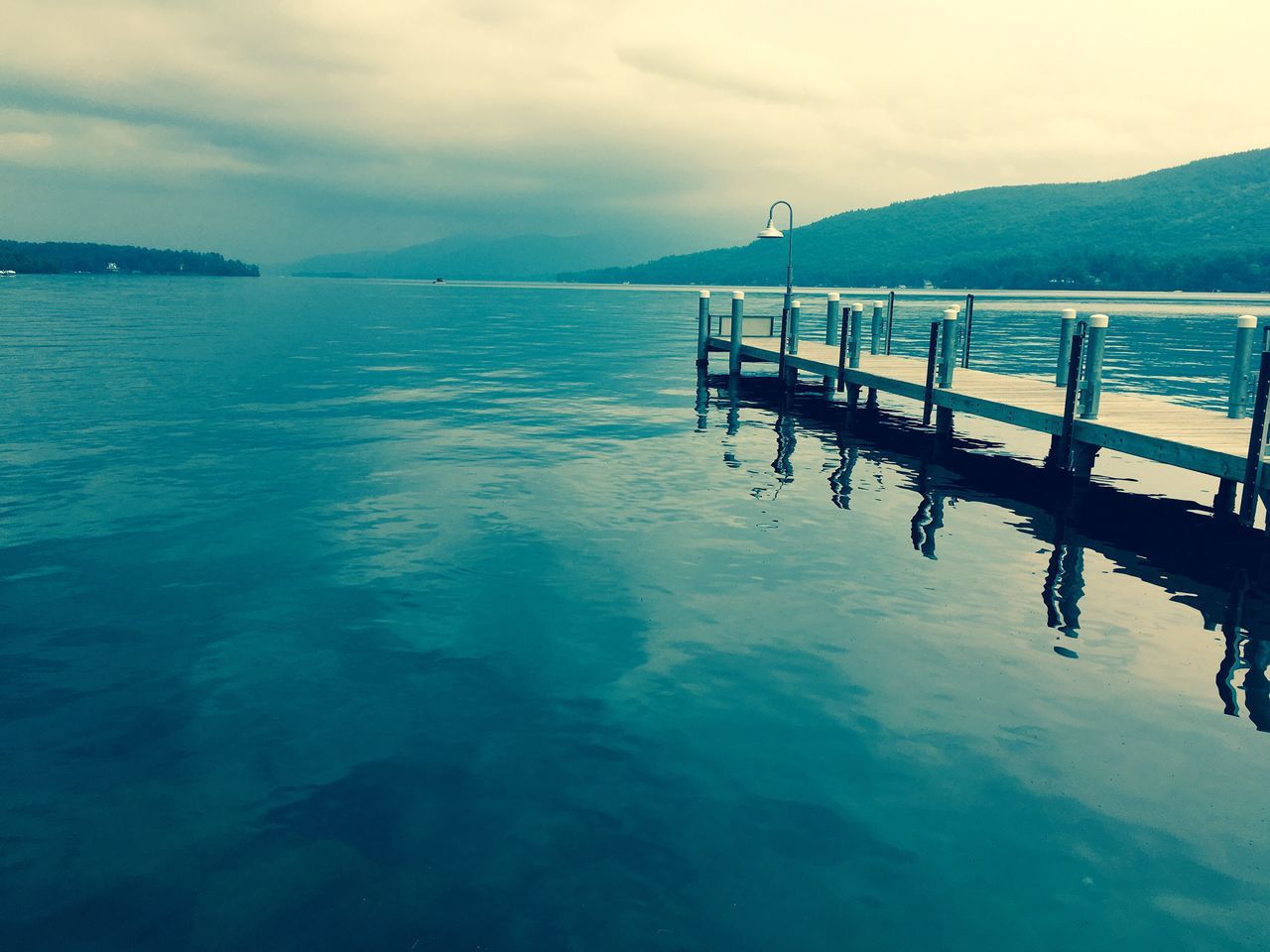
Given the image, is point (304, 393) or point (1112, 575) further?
point (304, 393)

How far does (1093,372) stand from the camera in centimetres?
1708

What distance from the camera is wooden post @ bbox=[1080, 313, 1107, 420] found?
1680cm

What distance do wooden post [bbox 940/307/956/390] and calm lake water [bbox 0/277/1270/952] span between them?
3.51 meters

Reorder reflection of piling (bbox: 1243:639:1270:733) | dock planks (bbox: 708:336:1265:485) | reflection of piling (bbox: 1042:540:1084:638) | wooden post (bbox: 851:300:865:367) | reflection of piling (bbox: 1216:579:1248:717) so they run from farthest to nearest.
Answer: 1. wooden post (bbox: 851:300:865:367)
2. dock planks (bbox: 708:336:1265:485)
3. reflection of piling (bbox: 1042:540:1084:638)
4. reflection of piling (bbox: 1216:579:1248:717)
5. reflection of piling (bbox: 1243:639:1270:733)

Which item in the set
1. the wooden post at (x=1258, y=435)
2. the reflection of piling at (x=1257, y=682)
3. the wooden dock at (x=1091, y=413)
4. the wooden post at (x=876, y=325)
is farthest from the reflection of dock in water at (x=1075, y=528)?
the wooden post at (x=876, y=325)

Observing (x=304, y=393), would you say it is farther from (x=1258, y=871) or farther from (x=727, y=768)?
(x=1258, y=871)

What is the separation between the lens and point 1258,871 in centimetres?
616

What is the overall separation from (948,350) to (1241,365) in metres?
6.56

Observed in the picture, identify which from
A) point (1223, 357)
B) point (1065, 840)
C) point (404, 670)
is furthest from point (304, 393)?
point (1223, 357)

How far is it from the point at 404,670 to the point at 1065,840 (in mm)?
6041

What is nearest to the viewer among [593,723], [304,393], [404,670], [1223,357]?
[593,723]

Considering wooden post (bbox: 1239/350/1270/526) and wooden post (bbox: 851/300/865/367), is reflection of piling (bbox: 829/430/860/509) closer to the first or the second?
wooden post (bbox: 851/300/865/367)

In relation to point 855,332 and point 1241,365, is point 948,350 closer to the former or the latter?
point 855,332

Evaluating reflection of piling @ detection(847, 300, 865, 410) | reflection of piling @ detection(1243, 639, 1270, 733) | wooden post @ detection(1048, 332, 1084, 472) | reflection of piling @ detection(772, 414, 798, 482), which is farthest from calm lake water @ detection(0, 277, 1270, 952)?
reflection of piling @ detection(847, 300, 865, 410)
